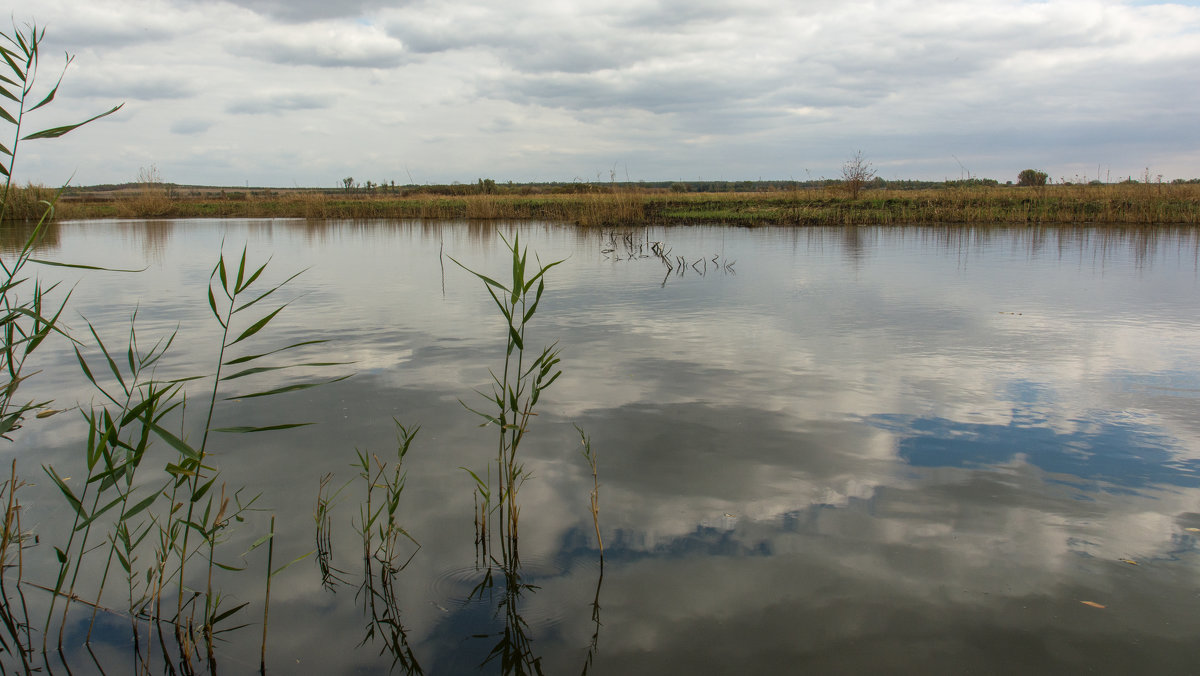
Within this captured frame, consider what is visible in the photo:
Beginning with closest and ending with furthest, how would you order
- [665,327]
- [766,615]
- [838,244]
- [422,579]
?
[766,615] < [422,579] < [665,327] < [838,244]

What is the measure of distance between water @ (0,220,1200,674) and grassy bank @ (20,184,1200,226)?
1574cm

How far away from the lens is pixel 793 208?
26.6 m

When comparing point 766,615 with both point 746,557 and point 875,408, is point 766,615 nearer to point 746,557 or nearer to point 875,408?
point 746,557

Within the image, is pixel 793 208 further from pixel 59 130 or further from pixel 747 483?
pixel 59 130

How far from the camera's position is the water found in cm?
247

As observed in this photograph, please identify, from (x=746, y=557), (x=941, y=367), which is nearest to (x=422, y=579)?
(x=746, y=557)

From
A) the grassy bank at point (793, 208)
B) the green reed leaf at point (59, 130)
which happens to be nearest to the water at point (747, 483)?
the green reed leaf at point (59, 130)

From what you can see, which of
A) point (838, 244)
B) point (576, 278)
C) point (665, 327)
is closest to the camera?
point (665, 327)

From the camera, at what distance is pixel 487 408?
4723 mm

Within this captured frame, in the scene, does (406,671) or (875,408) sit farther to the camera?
(875,408)

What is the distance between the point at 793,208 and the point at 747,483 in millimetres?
24468

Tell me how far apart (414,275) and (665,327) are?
18.2 ft

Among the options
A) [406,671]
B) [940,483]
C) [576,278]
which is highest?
[576,278]

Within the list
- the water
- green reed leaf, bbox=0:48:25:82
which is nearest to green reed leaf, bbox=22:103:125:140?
green reed leaf, bbox=0:48:25:82
